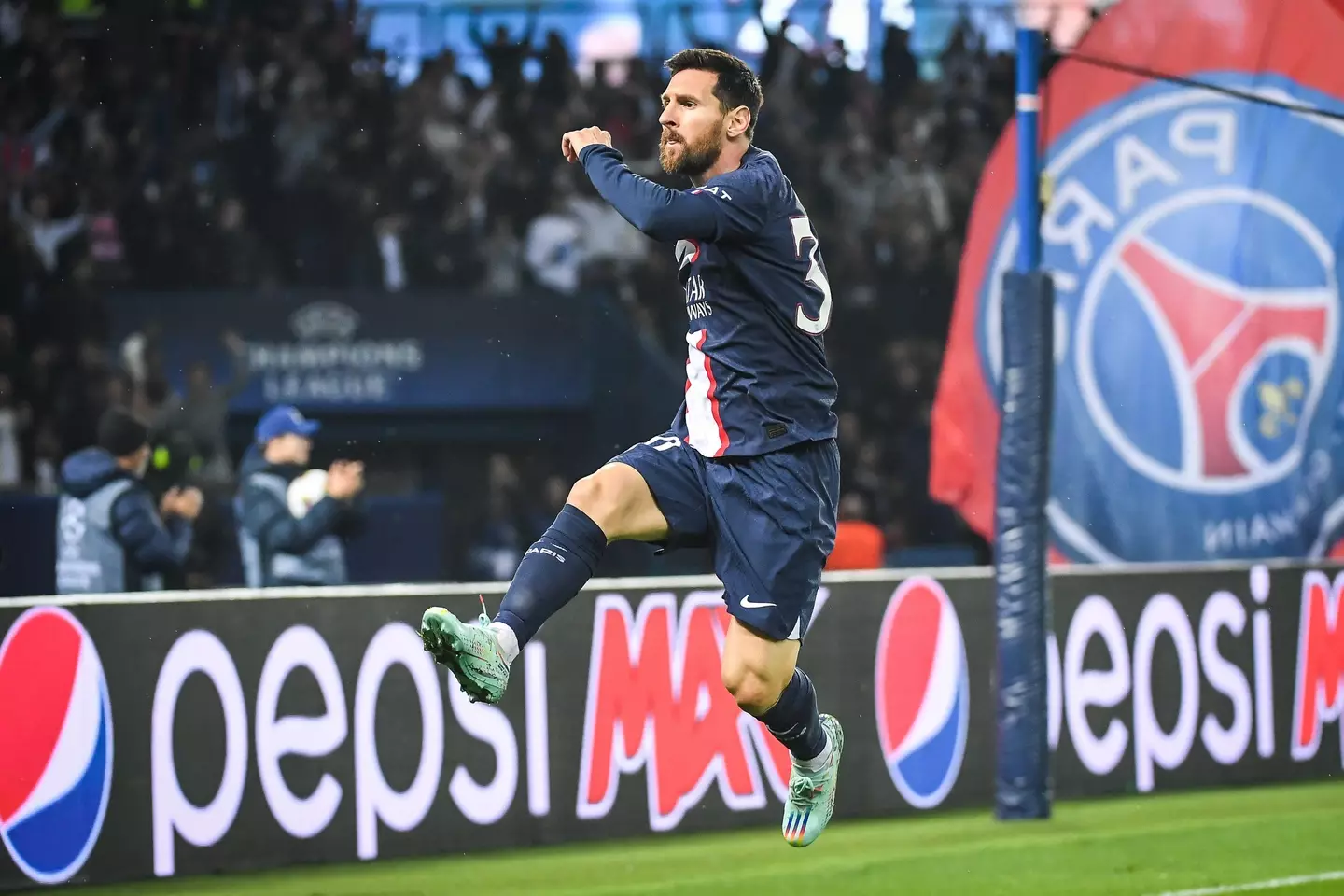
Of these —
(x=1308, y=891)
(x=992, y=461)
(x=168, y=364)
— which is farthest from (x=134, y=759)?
(x=992, y=461)

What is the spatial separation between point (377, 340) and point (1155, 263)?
16.4 feet

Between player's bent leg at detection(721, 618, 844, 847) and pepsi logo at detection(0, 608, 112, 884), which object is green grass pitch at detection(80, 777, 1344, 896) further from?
player's bent leg at detection(721, 618, 844, 847)

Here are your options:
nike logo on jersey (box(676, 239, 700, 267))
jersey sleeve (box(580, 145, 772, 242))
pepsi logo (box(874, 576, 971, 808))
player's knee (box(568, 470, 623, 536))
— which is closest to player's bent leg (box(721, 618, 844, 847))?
player's knee (box(568, 470, 623, 536))

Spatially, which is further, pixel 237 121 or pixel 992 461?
pixel 237 121

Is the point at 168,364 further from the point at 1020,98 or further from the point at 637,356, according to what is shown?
the point at 1020,98

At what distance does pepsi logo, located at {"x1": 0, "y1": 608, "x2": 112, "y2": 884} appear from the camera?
704cm

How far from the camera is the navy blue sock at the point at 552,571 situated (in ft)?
17.1

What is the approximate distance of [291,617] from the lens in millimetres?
7762

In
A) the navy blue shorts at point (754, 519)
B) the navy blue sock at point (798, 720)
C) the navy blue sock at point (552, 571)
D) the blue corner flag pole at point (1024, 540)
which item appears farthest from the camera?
the blue corner flag pole at point (1024, 540)

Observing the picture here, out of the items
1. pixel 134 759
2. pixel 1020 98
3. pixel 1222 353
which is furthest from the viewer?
pixel 1222 353

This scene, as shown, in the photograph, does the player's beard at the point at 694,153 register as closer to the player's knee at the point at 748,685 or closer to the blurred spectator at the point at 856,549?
the player's knee at the point at 748,685

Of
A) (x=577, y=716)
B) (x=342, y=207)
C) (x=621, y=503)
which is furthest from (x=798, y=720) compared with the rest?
(x=342, y=207)

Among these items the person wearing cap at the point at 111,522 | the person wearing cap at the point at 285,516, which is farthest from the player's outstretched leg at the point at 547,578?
the person wearing cap at the point at 285,516

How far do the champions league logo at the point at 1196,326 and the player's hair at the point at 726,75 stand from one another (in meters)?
6.72
